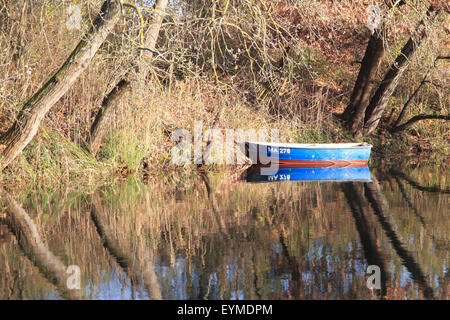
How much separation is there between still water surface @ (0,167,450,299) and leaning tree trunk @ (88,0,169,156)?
2.46 metres

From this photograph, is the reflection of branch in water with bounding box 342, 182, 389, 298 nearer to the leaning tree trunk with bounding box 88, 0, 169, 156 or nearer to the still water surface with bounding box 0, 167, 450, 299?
the still water surface with bounding box 0, 167, 450, 299

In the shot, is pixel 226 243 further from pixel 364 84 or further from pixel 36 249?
pixel 364 84

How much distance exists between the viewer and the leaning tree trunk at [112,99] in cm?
1548

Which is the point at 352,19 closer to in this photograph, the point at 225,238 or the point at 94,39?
the point at 94,39

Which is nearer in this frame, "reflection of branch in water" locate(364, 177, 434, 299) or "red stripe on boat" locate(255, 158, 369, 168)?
"reflection of branch in water" locate(364, 177, 434, 299)

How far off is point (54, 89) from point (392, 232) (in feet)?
25.0

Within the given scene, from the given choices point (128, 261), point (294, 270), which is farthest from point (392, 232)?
point (128, 261)

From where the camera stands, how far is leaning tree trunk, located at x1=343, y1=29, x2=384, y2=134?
→ 903 inches

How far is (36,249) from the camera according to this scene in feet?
26.9

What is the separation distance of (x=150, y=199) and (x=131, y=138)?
14.1 ft

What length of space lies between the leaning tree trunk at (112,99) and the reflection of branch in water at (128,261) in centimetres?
574

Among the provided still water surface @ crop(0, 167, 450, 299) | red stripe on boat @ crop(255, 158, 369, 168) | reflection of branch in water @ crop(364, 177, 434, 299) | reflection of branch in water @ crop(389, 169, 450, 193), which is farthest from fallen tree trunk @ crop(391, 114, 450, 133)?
still water surface @ crop(0, 167, 450, 299)

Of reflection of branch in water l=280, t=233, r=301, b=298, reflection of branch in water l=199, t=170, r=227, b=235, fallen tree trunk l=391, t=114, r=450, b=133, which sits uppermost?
fallen tree trunk l=391, t=114, r=450, b=133

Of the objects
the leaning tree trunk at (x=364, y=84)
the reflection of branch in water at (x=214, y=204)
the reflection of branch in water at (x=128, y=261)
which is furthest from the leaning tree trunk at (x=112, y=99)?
the leaning tree trunk at (x=364, y=84)
